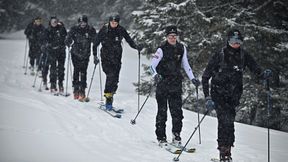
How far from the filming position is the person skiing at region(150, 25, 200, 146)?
24.3 feet

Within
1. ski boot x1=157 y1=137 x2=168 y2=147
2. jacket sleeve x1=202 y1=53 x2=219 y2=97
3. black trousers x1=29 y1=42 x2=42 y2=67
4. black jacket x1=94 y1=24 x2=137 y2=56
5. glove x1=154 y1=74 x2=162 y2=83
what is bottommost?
ski boot x1=157 y1=137 x2=168 y2=147

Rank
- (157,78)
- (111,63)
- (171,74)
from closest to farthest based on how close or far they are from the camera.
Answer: (157,78)
(171,74)
(111,63)

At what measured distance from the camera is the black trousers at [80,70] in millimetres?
11375

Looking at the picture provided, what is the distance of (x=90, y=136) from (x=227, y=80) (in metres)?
2.89

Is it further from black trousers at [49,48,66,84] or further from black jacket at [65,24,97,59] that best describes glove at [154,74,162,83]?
black trousers at [49,48,66,84]

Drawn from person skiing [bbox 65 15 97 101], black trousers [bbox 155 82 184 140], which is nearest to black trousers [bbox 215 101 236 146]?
black trousers [bbox 155 82 184 140]

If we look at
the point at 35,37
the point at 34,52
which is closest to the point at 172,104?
the point at 35,37

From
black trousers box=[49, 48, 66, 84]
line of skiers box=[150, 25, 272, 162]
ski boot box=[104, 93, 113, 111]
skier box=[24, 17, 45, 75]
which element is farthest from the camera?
skier box=[24, 17, 45, 75]

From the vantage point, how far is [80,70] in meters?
11.5

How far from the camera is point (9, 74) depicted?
17.0 meters

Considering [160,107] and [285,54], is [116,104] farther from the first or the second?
[285,54]

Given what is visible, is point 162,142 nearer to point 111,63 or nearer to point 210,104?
point 210,104

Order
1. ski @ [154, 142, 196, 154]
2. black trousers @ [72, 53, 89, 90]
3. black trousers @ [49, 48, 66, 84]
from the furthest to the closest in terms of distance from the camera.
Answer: black trousers @ [49, 48, 66, 84] < black trousers @ [72, 53, 89, 90] < ski @ [154, 142, 196, 154]

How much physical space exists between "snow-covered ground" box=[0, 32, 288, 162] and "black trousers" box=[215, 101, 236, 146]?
62 centimetres
